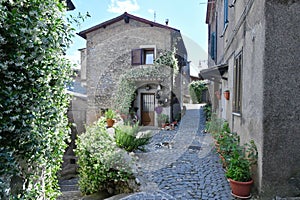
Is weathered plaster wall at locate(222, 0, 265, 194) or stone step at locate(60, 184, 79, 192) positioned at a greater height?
weathered plaster wall at locate(222, 0, 265, 194)

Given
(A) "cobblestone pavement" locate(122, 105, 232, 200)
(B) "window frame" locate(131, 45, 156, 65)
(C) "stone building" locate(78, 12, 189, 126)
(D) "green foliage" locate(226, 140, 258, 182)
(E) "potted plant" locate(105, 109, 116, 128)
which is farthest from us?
(B) "window frame" locate(131, 45, 156, 65)

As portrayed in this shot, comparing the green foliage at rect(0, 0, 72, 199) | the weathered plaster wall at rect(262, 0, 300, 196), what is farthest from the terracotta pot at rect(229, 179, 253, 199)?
the green foliage at rect(0, 0, 72, 199)

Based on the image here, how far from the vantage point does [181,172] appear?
15.0ft

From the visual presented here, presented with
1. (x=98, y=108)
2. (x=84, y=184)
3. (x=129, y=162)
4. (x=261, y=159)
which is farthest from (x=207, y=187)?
(x=98, y=108)

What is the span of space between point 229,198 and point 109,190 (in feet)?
7.93

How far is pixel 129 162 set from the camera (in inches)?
166

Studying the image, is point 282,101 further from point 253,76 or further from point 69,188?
point 69,188

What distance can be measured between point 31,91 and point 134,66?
923 centimetres

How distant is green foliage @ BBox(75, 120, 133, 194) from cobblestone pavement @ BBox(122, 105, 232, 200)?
48 cm

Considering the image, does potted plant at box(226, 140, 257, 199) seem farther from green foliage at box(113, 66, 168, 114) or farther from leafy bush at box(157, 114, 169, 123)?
green foliage at box(113, 66, 168, 114)

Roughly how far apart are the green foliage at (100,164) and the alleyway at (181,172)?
0.44 m

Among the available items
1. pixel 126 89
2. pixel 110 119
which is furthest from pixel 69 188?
pixel 126 89

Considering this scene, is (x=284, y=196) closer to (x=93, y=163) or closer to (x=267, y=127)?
(x=267, y=127)

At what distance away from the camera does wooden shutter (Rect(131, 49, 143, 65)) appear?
11.2 metres
